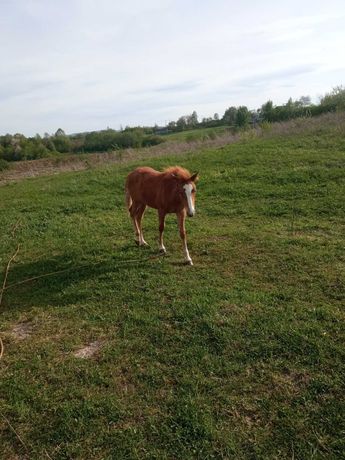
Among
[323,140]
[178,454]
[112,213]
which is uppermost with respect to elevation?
[323,140]

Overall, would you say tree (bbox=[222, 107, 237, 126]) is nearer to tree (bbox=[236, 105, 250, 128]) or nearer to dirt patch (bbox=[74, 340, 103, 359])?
tree (bbox=[236, 105, 250, 128])

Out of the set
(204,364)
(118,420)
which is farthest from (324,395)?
(118,420)

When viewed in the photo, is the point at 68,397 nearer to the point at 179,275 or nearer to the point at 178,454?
the point at 178,454

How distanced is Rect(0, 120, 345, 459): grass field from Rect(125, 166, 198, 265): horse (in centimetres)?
60

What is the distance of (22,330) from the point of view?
16.3 ft

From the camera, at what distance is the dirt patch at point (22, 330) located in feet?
15.8

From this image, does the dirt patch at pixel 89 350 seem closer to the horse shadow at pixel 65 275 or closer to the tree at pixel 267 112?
the horse shadow at pixel 65 275

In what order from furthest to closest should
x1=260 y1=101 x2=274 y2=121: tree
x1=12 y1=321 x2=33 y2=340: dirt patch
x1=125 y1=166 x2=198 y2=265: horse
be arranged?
x1=260 y1=101 x2=274 y2=121: tree < x1=125 y1=166 x2=198 y2=265: horse < x1=12 y1=321 x2=33 y2=340: dirt patch

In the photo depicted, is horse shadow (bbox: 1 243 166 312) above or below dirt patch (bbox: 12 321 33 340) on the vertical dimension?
above

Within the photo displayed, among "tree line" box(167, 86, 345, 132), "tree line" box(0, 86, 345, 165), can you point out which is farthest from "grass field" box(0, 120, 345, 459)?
"tree line" box(0, 86, 345, 165)

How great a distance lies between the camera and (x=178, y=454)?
9.70ft

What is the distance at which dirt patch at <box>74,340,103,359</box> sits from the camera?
426 centimetres

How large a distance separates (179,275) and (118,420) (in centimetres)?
294

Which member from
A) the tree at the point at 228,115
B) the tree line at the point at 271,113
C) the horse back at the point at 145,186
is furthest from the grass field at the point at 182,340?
the tree at the point at 228,115
